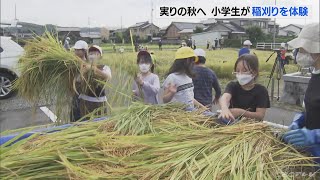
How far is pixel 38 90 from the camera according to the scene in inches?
118

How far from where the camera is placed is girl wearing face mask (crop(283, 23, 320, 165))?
1.72m

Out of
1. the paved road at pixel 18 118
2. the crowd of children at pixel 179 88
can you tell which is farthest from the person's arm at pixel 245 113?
the paved road at pixel 18 118

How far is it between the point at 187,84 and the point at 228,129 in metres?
1.49

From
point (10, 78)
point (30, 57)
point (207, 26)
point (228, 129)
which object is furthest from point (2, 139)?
point (207, 26)

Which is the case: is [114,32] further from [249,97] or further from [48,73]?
[249,97]

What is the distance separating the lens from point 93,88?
315cm

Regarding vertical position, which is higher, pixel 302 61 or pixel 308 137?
pixel 302 61

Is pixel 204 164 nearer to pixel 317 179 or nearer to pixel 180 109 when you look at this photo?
pixel 317 179

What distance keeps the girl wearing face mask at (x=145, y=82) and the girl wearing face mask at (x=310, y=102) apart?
4.54 ft

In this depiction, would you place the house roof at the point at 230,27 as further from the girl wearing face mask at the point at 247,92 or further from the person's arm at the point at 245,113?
the person's arm at the point at 245,113

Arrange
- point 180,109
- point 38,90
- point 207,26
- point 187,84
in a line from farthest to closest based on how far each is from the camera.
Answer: point 207,26 < point 187,84 < point 38,90 < point 180,109

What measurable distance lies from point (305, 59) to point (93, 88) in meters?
1.82

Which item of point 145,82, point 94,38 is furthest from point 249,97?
point 94,38

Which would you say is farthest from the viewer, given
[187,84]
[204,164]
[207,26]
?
[207,26]
